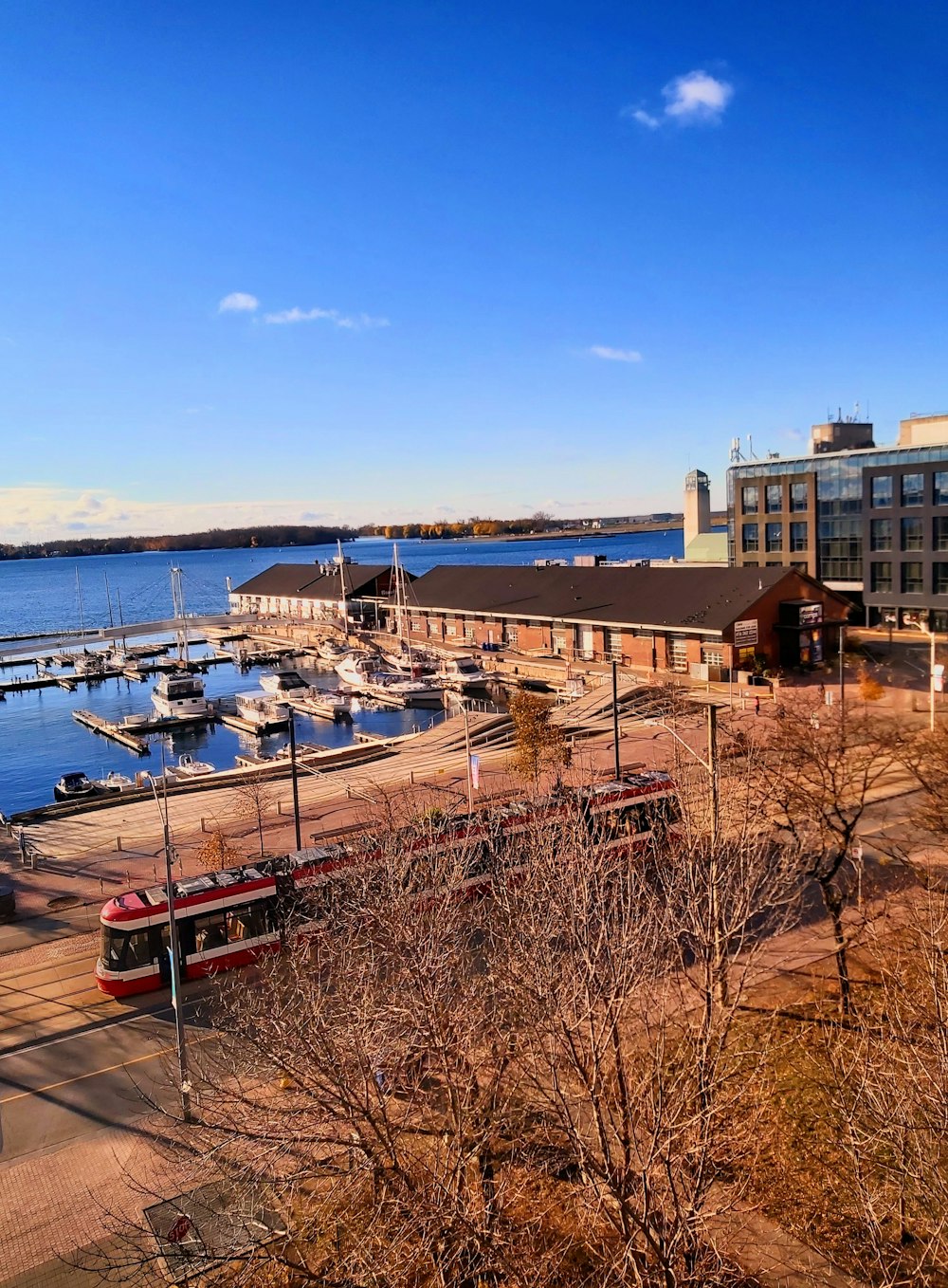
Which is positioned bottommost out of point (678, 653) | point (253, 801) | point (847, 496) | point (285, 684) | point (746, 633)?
point (285, 684)

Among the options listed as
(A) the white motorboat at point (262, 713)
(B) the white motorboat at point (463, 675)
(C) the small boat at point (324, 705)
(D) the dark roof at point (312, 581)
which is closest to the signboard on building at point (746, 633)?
(B) the white motorboat at point (463, 675)

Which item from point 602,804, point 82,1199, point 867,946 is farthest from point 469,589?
point 82,1199

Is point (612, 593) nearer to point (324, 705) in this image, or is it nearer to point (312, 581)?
point (324, 705)

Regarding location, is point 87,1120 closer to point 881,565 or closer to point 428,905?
point 428,905

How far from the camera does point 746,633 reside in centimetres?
4719

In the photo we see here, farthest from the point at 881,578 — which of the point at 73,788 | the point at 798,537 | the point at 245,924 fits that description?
the point at 245,924

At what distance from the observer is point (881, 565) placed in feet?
182

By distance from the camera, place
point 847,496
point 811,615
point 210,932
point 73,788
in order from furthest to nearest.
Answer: point 847,496 → point 811,615 → point 73,788 → point 210,932

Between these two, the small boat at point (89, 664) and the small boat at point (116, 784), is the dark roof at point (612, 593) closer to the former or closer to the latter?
the small boat at point (116, 784)

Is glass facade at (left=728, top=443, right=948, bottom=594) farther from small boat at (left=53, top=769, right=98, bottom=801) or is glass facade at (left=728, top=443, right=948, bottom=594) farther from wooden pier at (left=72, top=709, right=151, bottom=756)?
small boat at (left=53, top=769, right=98, bottom=801)

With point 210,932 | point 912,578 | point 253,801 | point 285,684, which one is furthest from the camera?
point 285,684

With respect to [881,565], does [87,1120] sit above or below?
below

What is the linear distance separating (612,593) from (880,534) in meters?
16.7

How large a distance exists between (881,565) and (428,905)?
165ft
